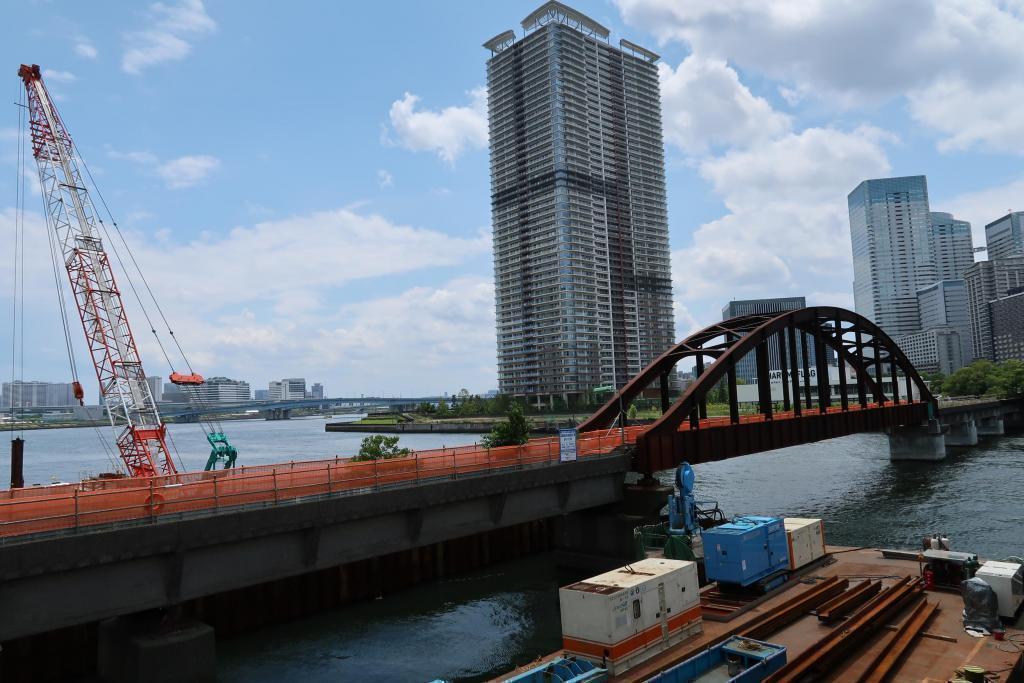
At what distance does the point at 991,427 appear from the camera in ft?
378

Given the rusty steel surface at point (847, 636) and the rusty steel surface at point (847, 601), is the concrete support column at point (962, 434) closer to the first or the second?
the rusty steel surface at point (847, 601)

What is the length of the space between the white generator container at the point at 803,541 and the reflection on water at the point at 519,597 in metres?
10.1

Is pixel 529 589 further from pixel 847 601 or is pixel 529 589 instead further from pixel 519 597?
pixel 847 601

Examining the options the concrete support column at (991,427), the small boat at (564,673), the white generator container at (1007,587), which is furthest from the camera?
the concrete support column at (991,427)

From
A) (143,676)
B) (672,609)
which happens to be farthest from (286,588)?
(672,609)

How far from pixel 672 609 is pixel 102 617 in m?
15.8

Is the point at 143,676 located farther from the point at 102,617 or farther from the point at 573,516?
the point at 573,516

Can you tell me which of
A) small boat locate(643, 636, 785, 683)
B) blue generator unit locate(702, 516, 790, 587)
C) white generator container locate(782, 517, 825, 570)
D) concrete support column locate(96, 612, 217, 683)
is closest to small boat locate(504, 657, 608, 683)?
small boat locate(643, 636, 785, 683)

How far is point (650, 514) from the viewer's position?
3456cm

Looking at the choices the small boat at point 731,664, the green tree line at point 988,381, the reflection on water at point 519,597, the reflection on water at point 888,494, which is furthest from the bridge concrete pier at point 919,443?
the small boat at point 731,664

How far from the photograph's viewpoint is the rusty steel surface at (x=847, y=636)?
17.0m

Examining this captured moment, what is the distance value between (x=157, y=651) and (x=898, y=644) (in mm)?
20806

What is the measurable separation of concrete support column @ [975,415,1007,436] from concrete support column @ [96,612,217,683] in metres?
129

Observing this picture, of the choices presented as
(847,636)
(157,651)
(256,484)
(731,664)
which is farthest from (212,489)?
(847,636)
